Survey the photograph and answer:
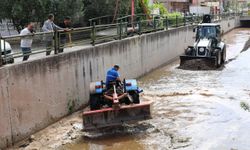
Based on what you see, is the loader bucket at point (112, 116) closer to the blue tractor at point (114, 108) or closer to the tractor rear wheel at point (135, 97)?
the blue tractor at point (114, 108)

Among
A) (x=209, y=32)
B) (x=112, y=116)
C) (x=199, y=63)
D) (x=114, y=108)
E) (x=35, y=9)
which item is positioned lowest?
(x=199, y=63)

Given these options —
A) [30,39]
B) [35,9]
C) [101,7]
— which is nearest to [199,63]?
[101,7]

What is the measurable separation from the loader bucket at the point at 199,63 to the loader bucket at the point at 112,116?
11122mm

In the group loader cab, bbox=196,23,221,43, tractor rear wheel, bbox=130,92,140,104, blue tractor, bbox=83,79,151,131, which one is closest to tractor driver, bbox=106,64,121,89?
blue tractor, bbox=83,79,151,131

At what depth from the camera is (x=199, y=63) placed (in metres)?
20.9

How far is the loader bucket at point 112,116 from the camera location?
1014 centimetres

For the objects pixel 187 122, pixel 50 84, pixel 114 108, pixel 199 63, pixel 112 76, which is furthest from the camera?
pixel 199 63

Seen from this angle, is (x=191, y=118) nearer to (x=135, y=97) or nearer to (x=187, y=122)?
(x=187, y=122)

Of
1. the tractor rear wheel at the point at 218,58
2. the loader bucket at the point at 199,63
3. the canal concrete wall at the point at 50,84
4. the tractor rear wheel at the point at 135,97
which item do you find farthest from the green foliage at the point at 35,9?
the tractor rear wheel at the point at 135,97

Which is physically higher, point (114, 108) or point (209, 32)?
point (209, 32)

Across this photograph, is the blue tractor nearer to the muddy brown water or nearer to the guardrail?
the muddy brown water

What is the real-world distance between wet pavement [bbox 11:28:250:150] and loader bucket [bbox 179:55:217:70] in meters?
2.41

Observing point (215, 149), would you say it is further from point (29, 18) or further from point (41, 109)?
point (29, 18)

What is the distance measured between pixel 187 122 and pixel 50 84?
13.7 feet
